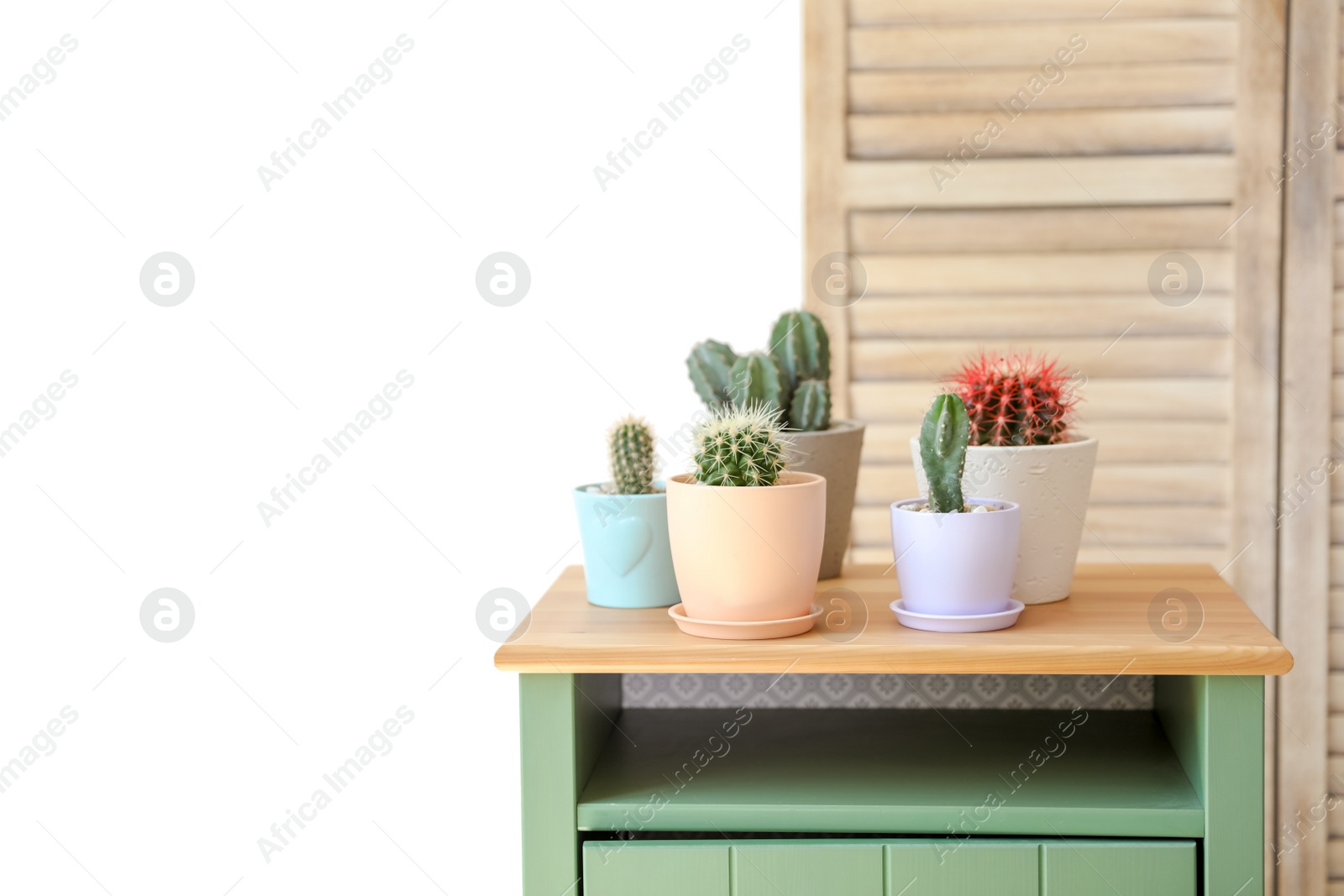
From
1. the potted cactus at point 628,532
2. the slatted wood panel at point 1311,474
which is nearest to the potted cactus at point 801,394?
the potted cactus at point 628,532

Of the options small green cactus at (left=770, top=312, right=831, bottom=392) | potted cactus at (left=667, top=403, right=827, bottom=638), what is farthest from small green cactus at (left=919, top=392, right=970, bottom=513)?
small green cactus at (left=770, top=312, right=831, bottom=392)

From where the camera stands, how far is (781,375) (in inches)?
52.3

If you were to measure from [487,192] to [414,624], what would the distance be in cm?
63

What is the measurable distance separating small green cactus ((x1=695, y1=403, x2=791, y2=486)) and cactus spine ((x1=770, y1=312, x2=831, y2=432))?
0.53ft

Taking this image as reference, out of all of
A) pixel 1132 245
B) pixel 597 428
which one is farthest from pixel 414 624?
pixel 1132 245

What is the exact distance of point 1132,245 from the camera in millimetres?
1678

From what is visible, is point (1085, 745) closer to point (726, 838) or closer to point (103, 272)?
point (726, 838)

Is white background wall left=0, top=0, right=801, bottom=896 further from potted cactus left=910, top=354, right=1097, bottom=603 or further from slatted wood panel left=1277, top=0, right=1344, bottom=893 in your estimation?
slatted wood panel left=1277, top=0, right=1344, bottom=893

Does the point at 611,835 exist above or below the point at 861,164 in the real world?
below

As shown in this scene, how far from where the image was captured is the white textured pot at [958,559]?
1.15 metres

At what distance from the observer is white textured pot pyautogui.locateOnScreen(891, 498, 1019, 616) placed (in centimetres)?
115

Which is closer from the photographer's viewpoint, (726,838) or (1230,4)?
(726,838)

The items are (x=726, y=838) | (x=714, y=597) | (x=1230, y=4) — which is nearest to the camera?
(x=714, y=597)

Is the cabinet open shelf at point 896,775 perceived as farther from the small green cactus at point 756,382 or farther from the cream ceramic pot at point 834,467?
the small green cactus at point 756,382
